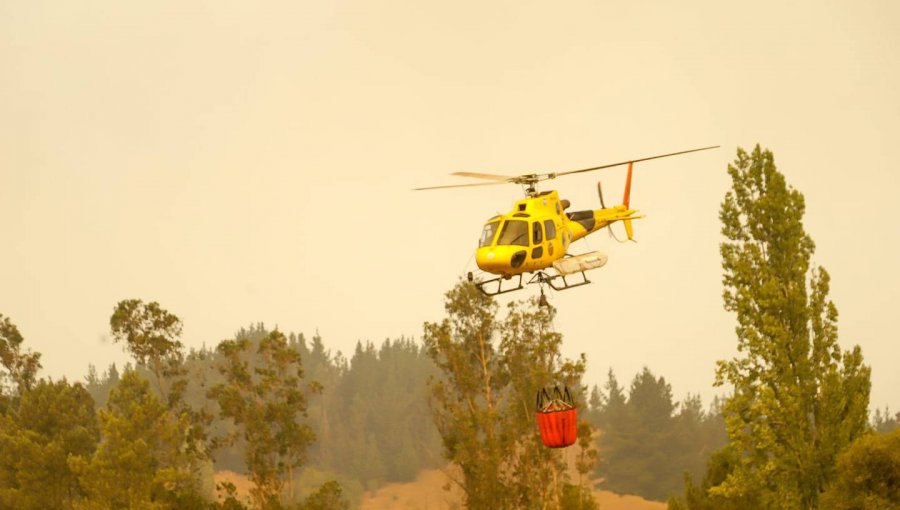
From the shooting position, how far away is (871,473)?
21.6 meters

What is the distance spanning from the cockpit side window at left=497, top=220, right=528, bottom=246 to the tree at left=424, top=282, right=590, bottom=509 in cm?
1331

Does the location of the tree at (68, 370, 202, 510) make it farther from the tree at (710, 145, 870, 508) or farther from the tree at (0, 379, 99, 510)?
the tree at (710, 145, 870, 508)

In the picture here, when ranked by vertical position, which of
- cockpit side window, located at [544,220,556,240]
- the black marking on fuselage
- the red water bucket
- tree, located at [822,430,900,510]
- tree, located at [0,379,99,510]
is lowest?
tree, located at [822,430,900,510]

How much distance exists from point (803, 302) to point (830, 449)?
4.11m

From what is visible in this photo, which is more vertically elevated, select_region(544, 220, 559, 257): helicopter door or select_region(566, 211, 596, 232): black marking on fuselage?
select_region(566, 211, 596, 232): black marking on fuselage

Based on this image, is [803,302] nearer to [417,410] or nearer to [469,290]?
[469,290]

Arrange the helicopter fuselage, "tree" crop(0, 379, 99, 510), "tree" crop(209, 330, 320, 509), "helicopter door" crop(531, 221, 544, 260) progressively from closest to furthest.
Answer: the helicopter fuselage
"helicopter door" crop(531, 221, 544, 260)
"tree" crop(0, 379, 99, 510)
"tree" crop(209, 330, 320, 509)

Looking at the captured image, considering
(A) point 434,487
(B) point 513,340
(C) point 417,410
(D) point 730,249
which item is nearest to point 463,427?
(B) point 513,340

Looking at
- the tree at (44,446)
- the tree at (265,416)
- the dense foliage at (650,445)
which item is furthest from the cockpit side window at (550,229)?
the dense foliage at (650,445)

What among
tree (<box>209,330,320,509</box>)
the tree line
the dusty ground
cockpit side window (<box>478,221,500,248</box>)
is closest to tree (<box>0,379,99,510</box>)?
the tree line

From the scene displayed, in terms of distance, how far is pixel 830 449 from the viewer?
77.5 ft

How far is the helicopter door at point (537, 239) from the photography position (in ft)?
60.1

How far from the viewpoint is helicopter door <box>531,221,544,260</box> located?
60.1ft

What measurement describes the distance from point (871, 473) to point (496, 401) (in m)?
23.0
